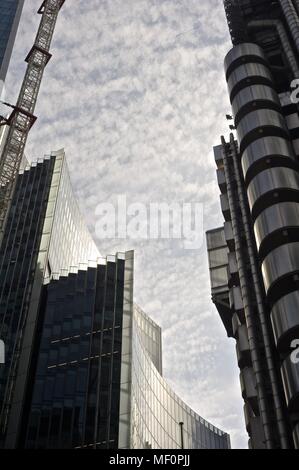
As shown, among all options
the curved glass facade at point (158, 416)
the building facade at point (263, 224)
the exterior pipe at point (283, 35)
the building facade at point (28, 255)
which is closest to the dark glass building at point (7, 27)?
the building facade at point (28, 255)

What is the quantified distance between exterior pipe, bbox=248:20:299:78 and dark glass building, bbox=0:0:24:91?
64827mm

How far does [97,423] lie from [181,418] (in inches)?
1880

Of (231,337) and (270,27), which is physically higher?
(270,27)

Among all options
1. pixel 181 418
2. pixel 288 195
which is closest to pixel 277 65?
pixel 288 195

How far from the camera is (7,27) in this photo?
13988 cm

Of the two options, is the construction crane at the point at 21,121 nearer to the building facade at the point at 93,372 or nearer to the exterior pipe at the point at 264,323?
the building facade at the point at 93,372

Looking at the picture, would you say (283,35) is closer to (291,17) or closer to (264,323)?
(291,17)

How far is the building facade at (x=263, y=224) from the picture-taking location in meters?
46.1

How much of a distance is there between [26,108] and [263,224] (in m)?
43.4

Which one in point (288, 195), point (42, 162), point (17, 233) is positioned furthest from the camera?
point (42, 162)

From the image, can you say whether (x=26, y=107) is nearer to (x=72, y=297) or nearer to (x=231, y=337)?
(x=72, y=297)

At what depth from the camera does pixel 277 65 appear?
2936 inches

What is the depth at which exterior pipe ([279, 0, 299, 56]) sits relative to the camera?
222 ft

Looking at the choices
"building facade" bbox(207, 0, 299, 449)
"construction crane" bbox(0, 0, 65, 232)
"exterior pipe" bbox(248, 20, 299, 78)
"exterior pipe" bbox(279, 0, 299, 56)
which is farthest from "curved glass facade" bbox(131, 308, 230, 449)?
"exterior pipe" bbox(279, 0, 299, 56)
